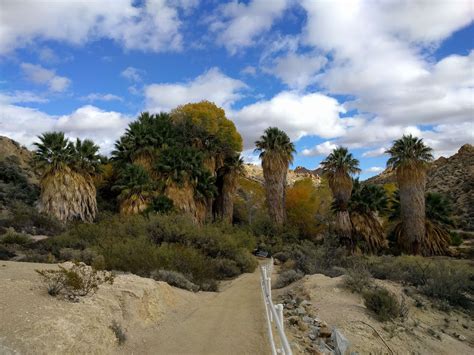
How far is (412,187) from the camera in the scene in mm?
31484

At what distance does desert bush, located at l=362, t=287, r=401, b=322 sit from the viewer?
10.2 m

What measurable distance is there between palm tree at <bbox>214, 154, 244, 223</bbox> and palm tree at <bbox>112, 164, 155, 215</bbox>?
8609 millimetres

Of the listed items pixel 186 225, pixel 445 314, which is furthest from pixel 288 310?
pixel 186 225

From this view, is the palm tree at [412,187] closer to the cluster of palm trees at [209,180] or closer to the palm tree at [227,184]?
the cluster of palm trees at [209,180]

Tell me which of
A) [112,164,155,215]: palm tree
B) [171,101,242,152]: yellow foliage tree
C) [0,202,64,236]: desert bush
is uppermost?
[171,101,242,152]: yellow foliage tree

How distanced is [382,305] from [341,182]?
84.0ft

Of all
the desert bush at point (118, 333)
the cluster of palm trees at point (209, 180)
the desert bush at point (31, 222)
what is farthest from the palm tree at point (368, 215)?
the desert bush at point (118, 333)

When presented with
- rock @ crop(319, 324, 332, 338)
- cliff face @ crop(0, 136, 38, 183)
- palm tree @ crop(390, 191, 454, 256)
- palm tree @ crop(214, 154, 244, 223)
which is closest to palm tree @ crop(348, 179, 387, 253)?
palm tree @ crop(390, 191, 454, 256)

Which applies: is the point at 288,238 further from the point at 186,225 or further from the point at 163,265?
the point at 163,265

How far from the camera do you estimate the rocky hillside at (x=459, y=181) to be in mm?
50000

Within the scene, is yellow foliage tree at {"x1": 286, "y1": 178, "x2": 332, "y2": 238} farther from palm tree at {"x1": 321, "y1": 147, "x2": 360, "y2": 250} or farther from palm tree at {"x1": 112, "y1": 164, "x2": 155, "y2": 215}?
palm tree at {"x1": 112, "y1": 164, "x2": 155, "y2": 215}

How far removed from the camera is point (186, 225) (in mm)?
22391

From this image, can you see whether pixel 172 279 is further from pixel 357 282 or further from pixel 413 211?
pixel 413 211

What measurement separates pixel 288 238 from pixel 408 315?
79.3ft
